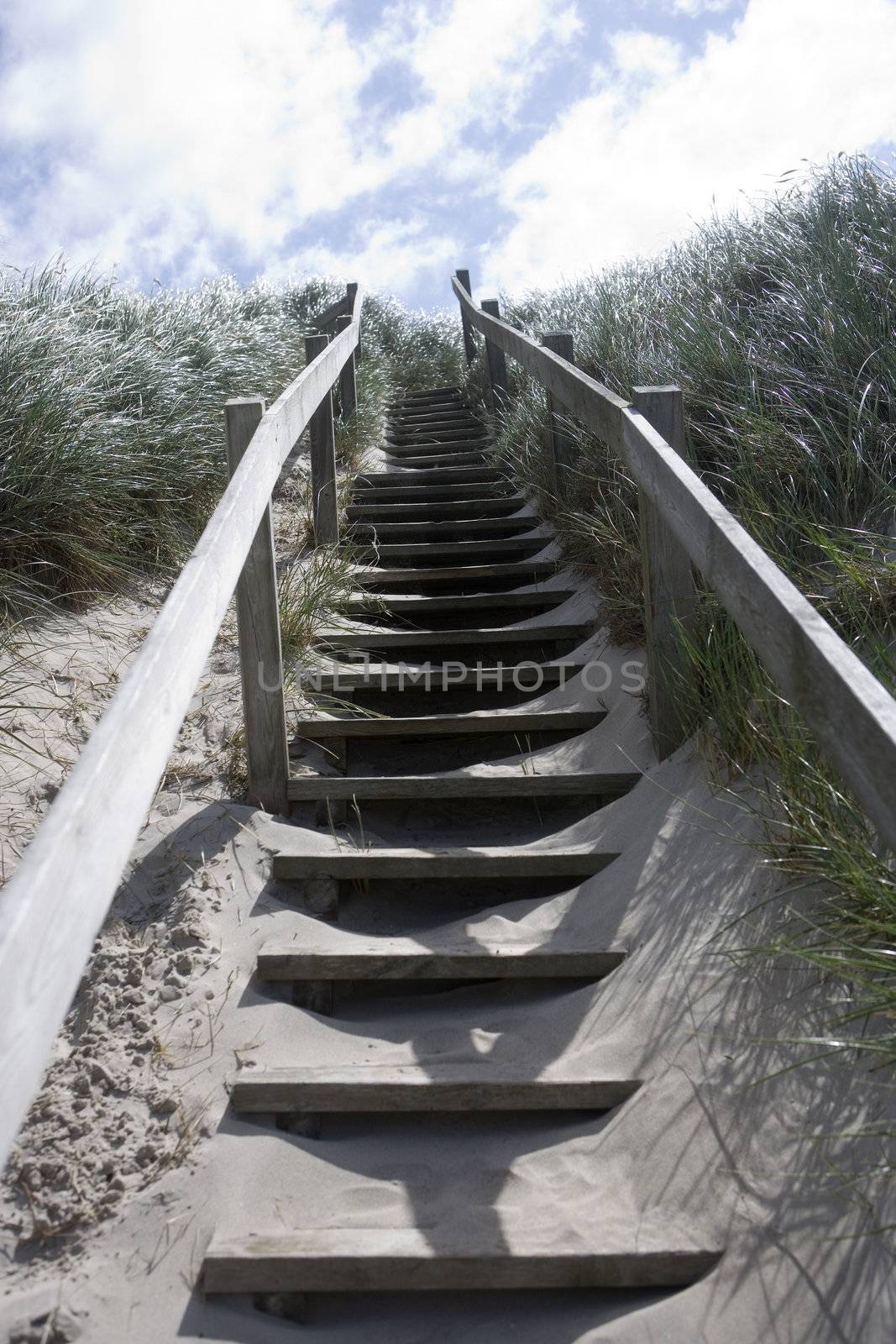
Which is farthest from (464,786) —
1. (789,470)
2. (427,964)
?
(789,470)

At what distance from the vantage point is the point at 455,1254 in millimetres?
1957

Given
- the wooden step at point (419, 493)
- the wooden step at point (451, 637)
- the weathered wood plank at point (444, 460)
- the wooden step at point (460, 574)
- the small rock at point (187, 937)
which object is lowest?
the small rock at point (187, 937)

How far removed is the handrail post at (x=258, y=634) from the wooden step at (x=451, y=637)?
107 cm

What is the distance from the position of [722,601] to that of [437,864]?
131cm

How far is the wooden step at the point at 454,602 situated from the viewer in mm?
4770

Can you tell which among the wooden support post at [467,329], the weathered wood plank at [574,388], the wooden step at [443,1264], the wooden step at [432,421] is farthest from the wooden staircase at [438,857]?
the wooden support post at [467,329]

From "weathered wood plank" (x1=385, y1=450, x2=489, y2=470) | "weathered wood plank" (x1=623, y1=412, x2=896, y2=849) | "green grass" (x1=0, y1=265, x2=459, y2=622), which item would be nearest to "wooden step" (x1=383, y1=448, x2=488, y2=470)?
"weathered wood plank" (x1=385, y1=450, x2=489, y2=470)

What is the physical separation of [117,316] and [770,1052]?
5.85m

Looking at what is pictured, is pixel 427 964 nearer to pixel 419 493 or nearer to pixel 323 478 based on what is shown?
pixel 323 478

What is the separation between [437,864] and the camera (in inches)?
123

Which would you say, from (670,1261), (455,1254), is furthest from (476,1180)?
(670,1261)

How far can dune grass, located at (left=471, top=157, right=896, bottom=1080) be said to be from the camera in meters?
2.19

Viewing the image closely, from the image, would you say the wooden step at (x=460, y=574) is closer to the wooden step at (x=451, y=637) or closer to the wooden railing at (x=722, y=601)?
the wooden step at (x=451, y=637)

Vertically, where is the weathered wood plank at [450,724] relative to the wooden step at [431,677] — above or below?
below
